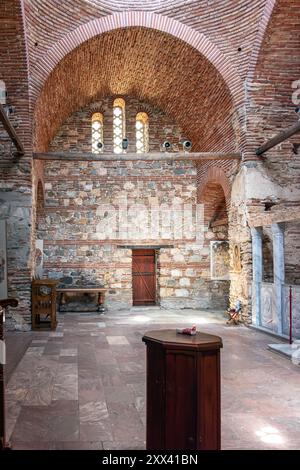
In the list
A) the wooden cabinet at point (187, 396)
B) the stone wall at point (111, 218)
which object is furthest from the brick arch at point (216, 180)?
the wooden cabinet at point (187, 396)

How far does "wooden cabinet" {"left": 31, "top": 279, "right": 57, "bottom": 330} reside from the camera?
9469mm

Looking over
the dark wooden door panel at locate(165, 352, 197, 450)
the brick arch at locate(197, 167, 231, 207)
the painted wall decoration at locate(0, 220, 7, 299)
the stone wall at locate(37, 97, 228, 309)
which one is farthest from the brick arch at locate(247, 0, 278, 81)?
the dark wooden door panel at locate(165, 352, 197, 450)

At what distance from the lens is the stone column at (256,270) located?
9539 mm

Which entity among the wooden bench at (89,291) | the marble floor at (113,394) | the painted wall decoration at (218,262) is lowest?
the marble floor at (113,394)

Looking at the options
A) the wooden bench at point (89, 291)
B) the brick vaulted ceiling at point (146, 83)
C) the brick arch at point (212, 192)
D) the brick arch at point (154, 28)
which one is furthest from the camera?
the wooden bench at point (89, 291)

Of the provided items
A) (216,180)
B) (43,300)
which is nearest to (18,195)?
(43,300)

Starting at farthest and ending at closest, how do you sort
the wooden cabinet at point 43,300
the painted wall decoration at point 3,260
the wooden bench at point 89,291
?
1. the wooden bench at point 89,291
2. the wooden cabinet at point 43,300
3. the painted wall decoration at point 3,260

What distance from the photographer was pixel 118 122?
14383 mm

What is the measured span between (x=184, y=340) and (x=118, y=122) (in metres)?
12.2

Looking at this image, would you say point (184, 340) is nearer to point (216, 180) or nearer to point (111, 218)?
point (216, 180)

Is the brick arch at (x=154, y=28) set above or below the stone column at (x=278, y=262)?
above

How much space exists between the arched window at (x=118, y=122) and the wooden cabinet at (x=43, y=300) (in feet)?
20.1

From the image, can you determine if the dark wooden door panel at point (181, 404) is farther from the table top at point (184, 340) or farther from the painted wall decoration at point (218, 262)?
the painted wall decoration at point (218, 262)

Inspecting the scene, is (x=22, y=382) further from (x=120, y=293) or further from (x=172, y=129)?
(x=172, y=129)
